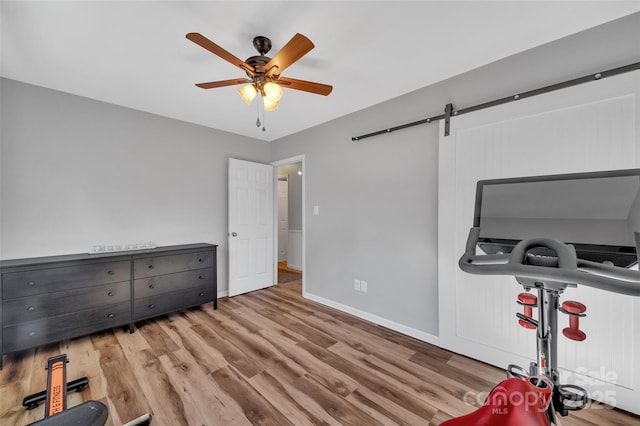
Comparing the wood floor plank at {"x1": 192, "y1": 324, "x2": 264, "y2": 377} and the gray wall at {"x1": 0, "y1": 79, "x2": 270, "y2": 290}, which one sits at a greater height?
the gray wall at {"x1": 0, "y1": 79, "x2": 270, "y2": 290}

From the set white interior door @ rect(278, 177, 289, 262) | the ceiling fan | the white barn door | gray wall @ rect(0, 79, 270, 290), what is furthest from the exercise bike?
white interior door @ rect(278, 177, 289, 262)

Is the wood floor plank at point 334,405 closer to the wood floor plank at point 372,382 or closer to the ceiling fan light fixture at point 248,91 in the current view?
the wood floor plank at point 372,382

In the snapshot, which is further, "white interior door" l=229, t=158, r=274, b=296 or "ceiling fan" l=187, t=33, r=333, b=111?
"white interior door" l=229, t=158, r=274, b=296

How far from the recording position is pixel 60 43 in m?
1.81

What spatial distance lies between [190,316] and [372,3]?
11.4 ft

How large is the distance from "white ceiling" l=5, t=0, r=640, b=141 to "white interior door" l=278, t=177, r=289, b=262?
3395 millimetres

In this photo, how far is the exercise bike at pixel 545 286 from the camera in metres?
0.56

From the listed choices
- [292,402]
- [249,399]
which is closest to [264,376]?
[249,399]

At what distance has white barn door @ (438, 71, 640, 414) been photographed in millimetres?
1541

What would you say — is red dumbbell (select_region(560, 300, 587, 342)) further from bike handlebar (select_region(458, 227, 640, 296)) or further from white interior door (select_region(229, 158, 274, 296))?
white interior door (select_region(229, 158, 274, 296))

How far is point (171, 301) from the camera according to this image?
2.86 meters

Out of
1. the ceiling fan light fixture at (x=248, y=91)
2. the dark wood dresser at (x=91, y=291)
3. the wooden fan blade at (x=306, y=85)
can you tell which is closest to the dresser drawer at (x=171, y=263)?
the dark wood dresser at (x=91, y=291)

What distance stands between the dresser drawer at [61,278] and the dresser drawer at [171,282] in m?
0.18

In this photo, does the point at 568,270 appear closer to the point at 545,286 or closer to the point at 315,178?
the point at 545,286
